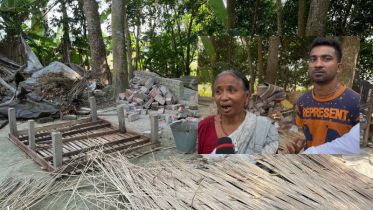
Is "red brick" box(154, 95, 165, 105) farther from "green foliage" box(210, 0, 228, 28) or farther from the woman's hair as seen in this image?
the woman's hair

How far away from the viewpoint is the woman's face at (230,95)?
92.9 inches

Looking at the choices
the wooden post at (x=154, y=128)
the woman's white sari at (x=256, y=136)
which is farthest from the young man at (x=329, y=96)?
the wooden post at (x=154, y=128)

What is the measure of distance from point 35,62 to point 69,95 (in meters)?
2.53

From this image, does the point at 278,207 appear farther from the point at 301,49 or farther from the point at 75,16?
the point at 75,16

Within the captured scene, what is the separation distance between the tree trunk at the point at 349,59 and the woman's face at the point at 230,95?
2.70 feet

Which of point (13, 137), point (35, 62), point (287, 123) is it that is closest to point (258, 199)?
point (287, 123)

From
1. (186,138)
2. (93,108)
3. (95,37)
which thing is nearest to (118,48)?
(95,37)

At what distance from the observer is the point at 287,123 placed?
2.48m

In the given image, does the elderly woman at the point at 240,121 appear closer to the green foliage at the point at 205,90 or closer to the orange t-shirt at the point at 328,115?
the green foliage at the point at 205,90

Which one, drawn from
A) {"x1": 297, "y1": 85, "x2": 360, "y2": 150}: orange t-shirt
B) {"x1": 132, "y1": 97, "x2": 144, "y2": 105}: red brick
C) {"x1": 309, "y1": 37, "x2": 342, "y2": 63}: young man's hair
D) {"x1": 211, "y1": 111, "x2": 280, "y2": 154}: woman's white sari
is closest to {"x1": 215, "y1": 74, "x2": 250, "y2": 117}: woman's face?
{"x1": 211, "y1": 111, "x2": 280, "y2": 154}: woman's white sari

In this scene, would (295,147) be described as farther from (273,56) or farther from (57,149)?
(57,149)

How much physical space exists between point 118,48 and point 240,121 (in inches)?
222

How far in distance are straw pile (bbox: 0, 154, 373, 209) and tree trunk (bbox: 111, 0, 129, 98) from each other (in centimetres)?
474

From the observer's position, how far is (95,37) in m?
7.87
